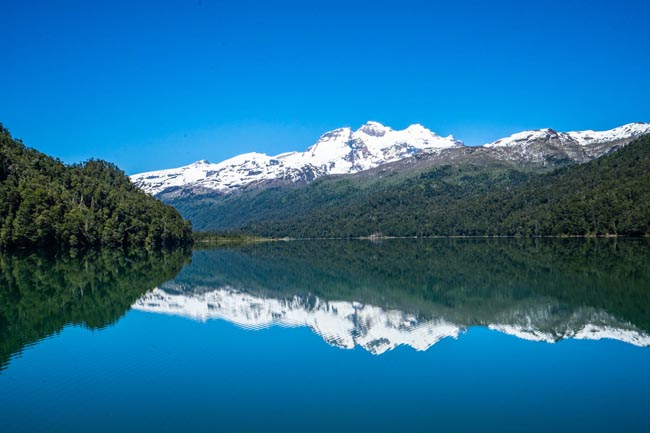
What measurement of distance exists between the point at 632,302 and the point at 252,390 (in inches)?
1158

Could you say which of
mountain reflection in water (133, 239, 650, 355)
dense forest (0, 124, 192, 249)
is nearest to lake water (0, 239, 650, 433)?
mountain reflection in water (133, 239, 650, 355)

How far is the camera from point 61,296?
148 feet

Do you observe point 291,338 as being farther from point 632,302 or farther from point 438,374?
point 632,302

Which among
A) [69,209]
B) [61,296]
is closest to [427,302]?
[61,296]

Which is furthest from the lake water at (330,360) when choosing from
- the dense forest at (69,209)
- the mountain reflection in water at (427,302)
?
the dense forest at (69,209)

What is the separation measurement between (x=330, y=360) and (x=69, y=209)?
397 feet

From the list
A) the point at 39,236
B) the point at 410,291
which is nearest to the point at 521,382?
the point at 410,291

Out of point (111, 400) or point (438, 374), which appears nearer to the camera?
point (111, 400)

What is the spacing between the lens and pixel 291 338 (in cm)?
3019

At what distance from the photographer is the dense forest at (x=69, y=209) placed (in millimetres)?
114438

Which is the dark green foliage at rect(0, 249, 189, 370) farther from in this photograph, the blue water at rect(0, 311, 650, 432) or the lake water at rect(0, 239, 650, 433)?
the blue water at rect(0, 311, 650, 432)

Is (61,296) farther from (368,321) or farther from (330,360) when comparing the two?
→ (330,360)

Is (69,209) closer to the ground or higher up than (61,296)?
higher up

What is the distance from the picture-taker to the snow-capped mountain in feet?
93.8
